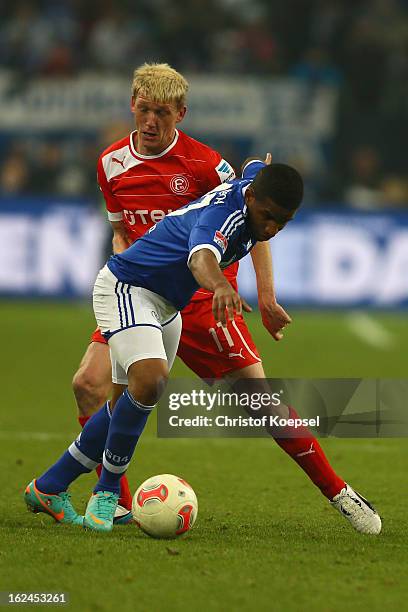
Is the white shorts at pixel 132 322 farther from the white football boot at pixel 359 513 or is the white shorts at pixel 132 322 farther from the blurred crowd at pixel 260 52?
the blurred crowd at pixel 260 52

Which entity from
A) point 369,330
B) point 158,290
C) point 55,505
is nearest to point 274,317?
point 158,290

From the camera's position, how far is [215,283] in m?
4.79

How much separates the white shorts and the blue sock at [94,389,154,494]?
0.58 ft

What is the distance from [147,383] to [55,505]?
2.99ft

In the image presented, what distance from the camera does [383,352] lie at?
42.2 feet

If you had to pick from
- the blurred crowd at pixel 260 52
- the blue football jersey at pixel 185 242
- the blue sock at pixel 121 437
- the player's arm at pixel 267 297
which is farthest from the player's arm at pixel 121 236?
the blurred crowd at pixel 260 52

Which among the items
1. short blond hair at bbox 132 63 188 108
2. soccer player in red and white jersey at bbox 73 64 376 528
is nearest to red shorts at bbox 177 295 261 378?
soccer player in red and white jersey at bbox 73 64 376 528

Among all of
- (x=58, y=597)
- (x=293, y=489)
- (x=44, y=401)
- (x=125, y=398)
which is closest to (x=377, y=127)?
(x=44, y=401)

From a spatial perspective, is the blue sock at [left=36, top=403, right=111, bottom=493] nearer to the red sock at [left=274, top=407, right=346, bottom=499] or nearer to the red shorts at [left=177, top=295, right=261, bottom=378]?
the red shorts at [left=177, top=295, right=261, bottom=378]

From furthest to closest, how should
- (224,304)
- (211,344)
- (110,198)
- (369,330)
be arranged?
(369,330) < (110,198) < (211,344) < (224,304)

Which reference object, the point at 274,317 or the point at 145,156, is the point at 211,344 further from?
the point at 145,156

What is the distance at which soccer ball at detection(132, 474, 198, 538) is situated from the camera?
5309 millimetres

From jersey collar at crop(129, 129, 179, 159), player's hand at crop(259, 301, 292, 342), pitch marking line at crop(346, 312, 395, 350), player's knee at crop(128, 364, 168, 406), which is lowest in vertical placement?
pitch marking line at crop(346, 312, 395, 350)

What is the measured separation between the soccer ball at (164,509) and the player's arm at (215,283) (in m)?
0.95
